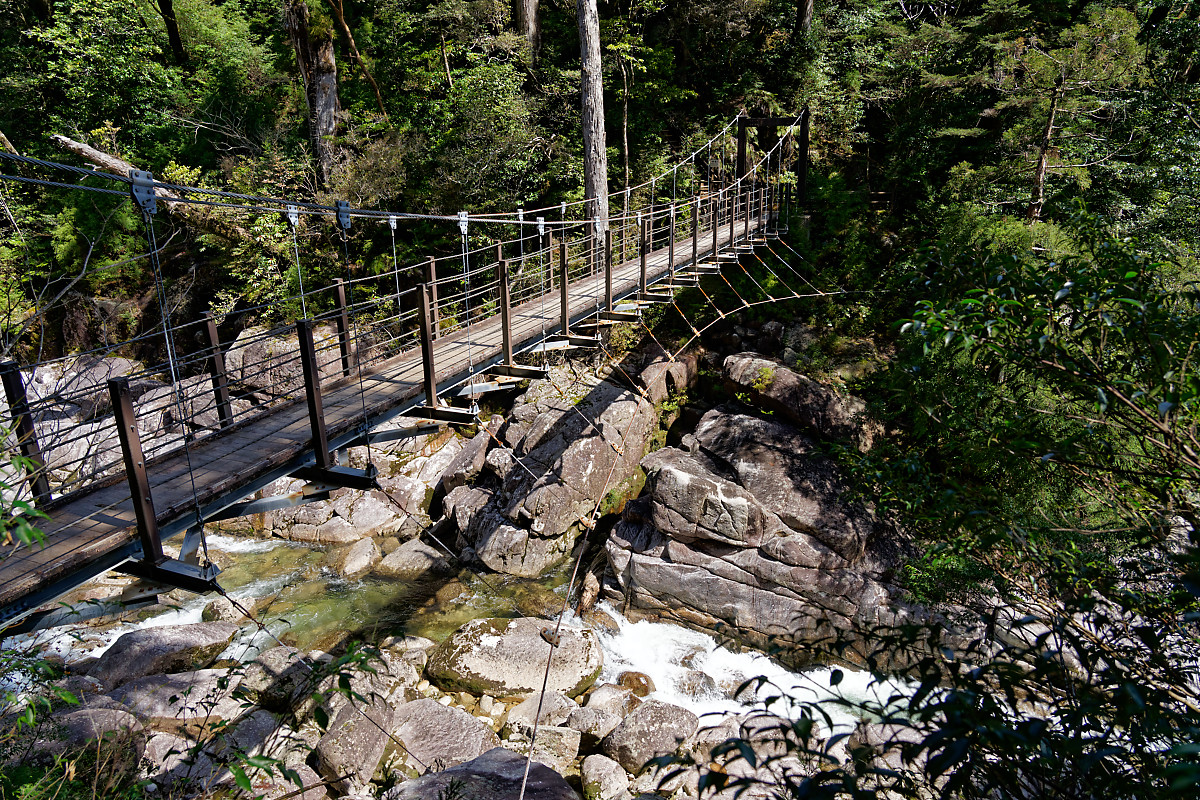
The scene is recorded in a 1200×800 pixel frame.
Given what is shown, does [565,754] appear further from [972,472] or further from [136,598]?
[972,472]

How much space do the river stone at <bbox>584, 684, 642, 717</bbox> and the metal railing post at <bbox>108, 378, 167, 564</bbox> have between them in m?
2.93

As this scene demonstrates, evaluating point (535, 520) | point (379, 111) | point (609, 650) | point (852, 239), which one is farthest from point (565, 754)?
point (379, 111)

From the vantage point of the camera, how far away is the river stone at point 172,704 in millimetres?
3906

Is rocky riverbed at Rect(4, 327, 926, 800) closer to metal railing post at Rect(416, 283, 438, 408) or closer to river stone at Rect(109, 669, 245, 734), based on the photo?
river stone at Rect(109, 669, 245, 734)

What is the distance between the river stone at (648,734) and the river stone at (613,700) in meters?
0.21

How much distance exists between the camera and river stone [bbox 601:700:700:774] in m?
4.00

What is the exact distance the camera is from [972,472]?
16.0 feet

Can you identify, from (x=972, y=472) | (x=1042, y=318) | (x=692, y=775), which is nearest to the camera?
(x=1042, y=318)

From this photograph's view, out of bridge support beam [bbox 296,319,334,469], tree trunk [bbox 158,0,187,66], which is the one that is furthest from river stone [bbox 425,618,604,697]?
tree trunk [bbox 158,0,187,66]

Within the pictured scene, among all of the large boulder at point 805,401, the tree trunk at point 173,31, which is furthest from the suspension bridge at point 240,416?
the tree trunk at point 173,31

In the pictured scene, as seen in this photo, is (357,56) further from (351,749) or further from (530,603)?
(351,749)

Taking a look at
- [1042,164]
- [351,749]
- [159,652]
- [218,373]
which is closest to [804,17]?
[1042,164]

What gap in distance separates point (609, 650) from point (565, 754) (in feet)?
3.66

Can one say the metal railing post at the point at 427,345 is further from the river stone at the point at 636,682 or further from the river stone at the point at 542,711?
the river stone at the point at 636,682
